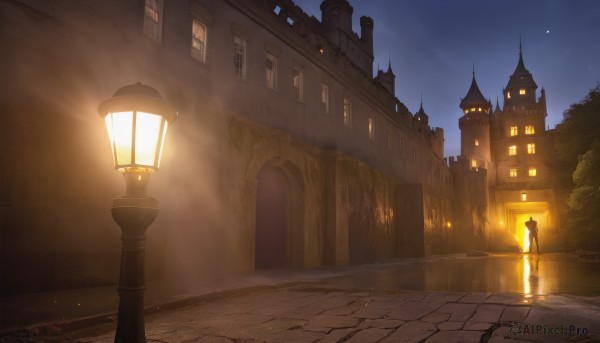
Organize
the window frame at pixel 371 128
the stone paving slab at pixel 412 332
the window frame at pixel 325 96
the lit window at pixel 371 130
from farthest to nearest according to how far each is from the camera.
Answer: the lit window at pixel 371 130
the window frame at pixel 371 128
the window frame at pixel 325 96
the stone paving slab at pixel 412 332

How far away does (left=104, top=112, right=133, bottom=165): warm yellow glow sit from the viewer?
3.56m

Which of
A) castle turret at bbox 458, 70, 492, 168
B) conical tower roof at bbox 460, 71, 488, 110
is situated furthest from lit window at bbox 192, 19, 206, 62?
conical tower roof at bbox 460, 71, 488, 110

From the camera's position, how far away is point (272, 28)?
15.2m

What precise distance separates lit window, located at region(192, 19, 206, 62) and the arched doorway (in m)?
4.19

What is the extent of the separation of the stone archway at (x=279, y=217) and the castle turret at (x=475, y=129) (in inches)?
→ 1902

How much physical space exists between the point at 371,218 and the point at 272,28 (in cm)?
900

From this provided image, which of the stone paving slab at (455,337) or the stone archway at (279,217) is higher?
the stone archway at (279,217)

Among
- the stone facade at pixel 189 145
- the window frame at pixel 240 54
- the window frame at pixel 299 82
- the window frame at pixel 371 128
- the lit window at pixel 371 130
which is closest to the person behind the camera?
the stone facade at pixel 189 145

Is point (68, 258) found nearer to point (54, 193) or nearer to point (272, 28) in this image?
point (54, 193)

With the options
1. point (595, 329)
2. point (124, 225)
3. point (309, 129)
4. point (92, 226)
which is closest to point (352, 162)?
point (309, 129)

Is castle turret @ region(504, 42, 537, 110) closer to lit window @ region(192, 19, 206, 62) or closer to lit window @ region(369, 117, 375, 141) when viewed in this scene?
lit window @ region(369, 117, 375, 141)

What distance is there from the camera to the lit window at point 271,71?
1509cm

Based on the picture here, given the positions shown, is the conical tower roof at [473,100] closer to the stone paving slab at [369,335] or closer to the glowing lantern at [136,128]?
the stone paving slab at [369,335]

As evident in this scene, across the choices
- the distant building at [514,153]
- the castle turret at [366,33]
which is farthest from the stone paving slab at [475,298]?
the distant building at [514,153]
